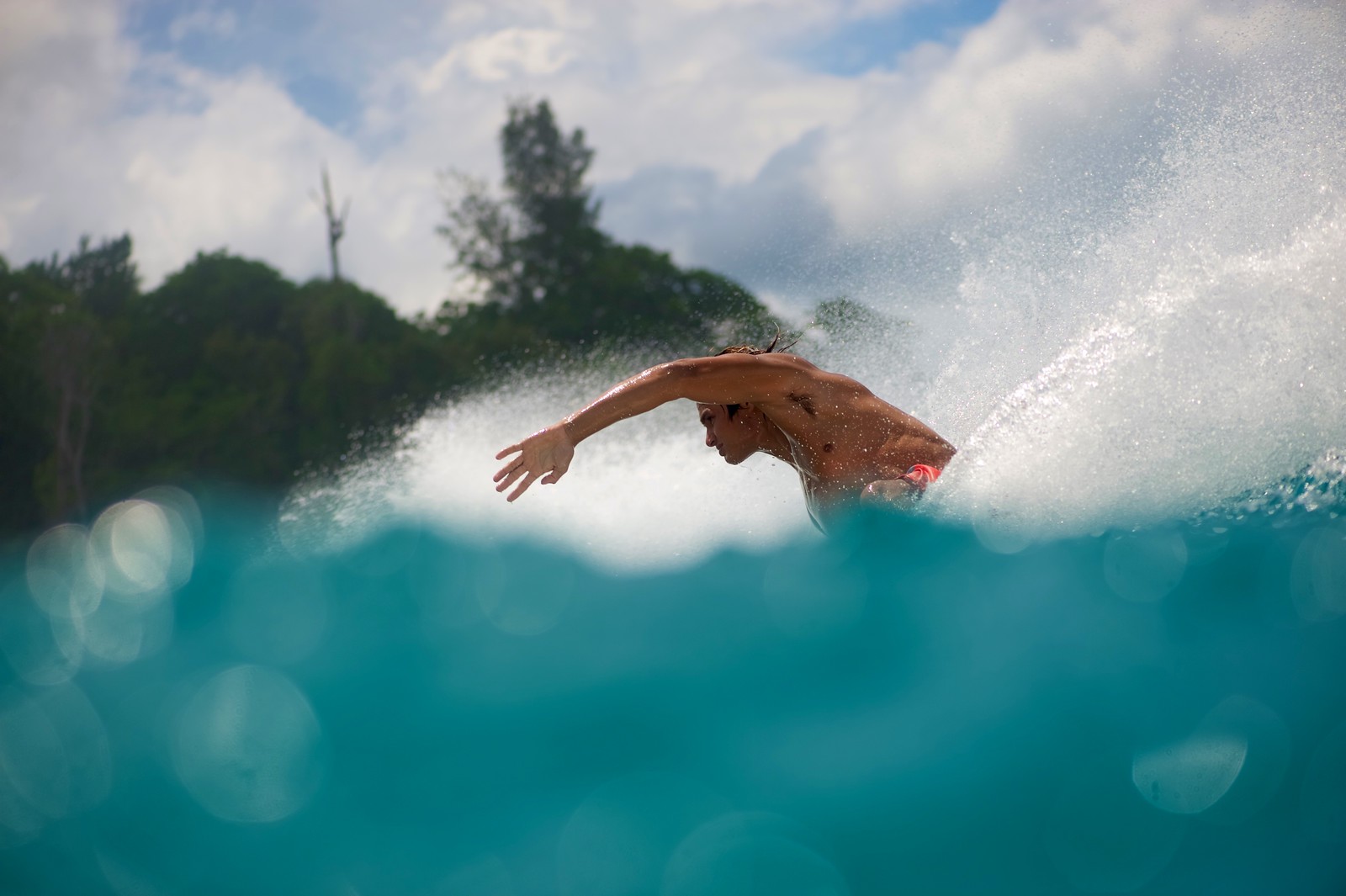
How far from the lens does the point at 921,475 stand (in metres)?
3.22

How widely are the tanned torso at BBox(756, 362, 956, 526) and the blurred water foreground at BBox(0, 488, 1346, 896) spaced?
31 cm

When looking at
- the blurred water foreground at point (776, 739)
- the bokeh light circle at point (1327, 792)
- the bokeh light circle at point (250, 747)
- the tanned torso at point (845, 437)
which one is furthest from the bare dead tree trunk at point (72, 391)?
the bokeh light circle at point (1327, 792)

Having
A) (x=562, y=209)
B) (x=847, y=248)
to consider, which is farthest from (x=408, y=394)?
(x=847, y=248)

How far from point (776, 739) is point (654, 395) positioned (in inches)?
40.1

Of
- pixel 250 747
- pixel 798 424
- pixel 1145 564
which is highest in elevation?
pixel 798 424

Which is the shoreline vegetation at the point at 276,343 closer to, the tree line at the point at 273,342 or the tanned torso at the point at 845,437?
the tree line at the point at 273,342

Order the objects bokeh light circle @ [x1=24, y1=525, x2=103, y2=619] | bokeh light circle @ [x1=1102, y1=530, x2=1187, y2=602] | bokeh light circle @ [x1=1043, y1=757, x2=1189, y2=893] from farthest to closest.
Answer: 1. bokeh light circle @ [x1=24, y1=525, x2=103, y2=619]
2. bokeh light circle @ [x1=1102, y1=530, x2=1187, y2=602]
3. bokeh light circle @ [x1=1043, y1=757, x2=1189, y2=893]

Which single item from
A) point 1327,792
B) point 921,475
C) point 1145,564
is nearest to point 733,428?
point 921,475

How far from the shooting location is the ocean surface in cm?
236

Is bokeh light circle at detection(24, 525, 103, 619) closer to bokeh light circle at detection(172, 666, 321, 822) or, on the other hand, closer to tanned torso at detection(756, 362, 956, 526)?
bokeh light circle at detection(172, 666, 321, 822)

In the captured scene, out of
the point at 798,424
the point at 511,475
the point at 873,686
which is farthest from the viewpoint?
the point at 798,424

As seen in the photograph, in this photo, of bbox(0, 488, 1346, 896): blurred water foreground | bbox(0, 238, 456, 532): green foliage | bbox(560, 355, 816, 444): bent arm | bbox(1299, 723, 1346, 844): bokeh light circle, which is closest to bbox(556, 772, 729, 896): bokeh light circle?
bbox(0, 488, 1346, 896): blurred water foreground

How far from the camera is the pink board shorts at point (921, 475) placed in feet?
10.4

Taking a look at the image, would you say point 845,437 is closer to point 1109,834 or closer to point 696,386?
point 696,386
